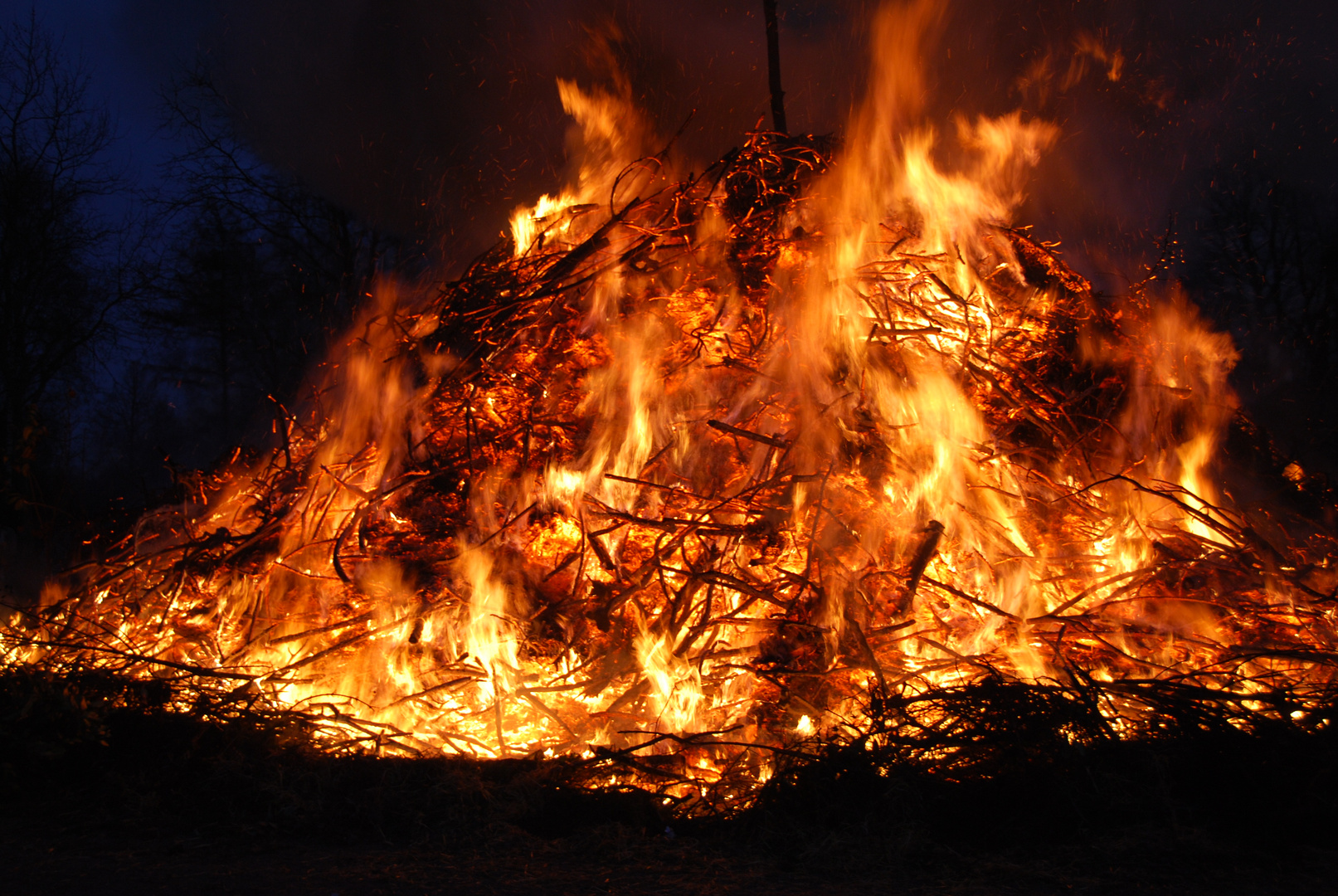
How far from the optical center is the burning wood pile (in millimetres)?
3195

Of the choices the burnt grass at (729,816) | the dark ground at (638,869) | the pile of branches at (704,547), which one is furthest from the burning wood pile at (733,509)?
the dark ground at (638,869)

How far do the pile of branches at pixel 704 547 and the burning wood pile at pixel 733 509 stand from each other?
0.02m

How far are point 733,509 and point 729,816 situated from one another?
1.60 m

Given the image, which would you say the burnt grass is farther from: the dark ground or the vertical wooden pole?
the vertical wooden pole

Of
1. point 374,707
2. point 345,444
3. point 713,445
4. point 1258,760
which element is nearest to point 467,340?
point 345,444

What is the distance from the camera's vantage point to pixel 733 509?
3.87 m

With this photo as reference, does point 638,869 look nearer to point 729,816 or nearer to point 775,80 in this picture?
point 729,816

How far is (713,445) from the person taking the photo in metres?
4.27

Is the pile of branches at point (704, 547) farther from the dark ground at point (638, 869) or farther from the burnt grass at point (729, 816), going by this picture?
the dark ground at point (638, 869)

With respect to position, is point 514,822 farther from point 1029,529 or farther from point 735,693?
point 1029,529

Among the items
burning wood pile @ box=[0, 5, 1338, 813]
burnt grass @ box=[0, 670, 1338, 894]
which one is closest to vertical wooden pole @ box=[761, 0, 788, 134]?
burning wood pile @ box=[0, 5, 1338, 813]

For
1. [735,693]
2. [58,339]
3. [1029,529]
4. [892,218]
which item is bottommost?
[735,693]

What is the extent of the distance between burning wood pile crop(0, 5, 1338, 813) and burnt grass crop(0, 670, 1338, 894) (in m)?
0.14

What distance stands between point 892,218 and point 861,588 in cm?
257
